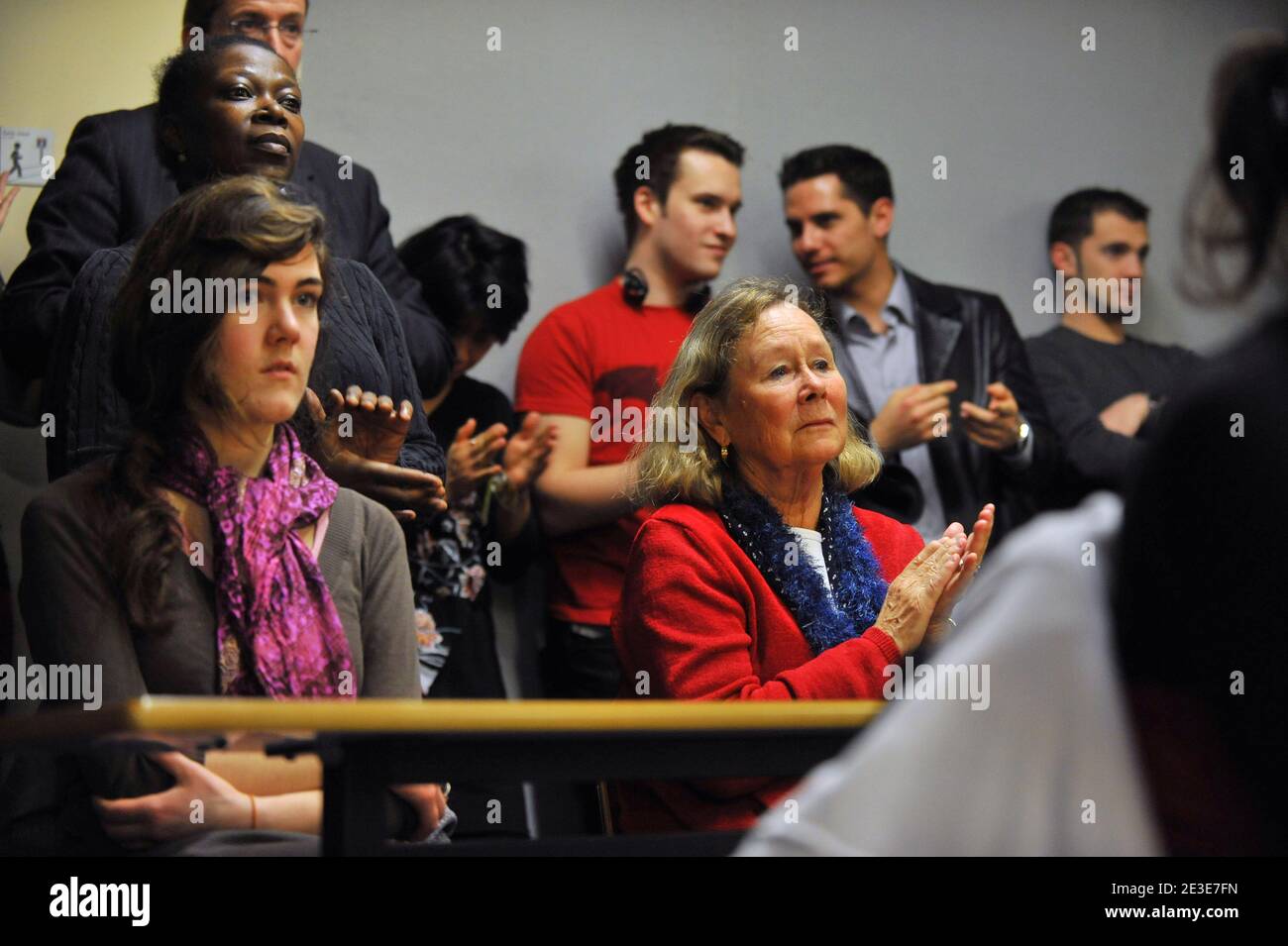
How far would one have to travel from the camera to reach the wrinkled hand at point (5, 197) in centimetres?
340

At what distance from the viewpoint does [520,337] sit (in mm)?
4184

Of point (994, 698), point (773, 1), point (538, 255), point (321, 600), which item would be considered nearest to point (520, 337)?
point (538, 255)

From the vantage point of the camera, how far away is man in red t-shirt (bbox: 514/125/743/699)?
3.62 metres

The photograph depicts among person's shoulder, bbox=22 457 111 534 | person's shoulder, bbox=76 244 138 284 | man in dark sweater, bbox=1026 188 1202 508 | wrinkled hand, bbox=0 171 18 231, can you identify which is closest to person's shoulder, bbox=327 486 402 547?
person's shoulder, bbox=22 457 111 534

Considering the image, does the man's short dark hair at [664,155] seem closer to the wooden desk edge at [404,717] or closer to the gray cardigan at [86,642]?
the gray cardigan at [86,642]

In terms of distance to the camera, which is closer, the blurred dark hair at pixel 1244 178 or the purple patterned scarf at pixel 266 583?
the blurred dark hair at pixel 1244 178

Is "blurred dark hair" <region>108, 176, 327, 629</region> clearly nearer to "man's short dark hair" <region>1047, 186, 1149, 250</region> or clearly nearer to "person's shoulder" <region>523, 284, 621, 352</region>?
"person's shoulder" <region>523, 284, 621, 352</region>

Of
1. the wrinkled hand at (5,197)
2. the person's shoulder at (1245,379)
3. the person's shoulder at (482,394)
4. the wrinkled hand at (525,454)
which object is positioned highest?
the wrinkled hand at (5,197)

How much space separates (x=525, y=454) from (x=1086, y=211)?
86.2 inches

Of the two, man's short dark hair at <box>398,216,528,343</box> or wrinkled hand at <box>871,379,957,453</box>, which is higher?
man's short dark hair at <box>398,216,528,343</box>

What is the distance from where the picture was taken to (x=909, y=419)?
12.6 ft

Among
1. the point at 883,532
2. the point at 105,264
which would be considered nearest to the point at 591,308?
the point at 883,532

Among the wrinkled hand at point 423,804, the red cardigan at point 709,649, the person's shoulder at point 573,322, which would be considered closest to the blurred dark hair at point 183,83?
the person's shoulder at point 573,322

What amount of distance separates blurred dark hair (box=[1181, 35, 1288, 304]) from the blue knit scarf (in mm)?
1462
